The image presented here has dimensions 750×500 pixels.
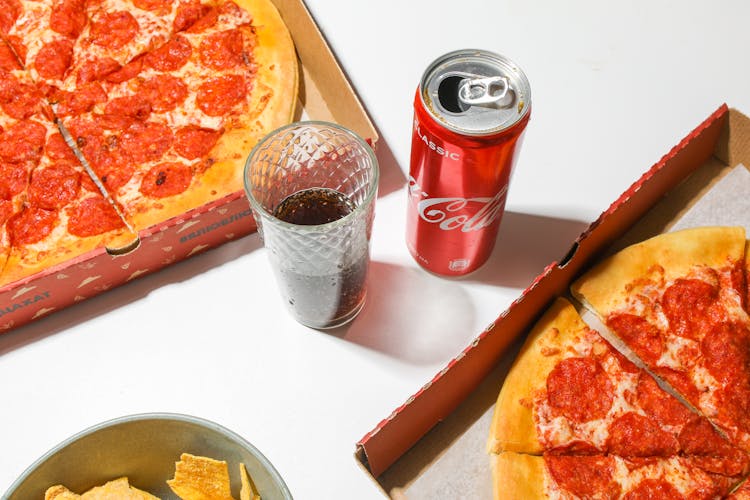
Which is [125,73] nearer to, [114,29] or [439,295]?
[114,29]

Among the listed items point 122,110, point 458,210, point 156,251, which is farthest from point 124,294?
point 458,210

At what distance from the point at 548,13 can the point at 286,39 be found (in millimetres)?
741

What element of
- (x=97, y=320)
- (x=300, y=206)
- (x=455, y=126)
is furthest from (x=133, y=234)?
(x=455, y=126)

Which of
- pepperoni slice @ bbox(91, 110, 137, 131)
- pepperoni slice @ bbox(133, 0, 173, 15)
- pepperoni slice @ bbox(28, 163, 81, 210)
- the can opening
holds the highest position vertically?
the can opening

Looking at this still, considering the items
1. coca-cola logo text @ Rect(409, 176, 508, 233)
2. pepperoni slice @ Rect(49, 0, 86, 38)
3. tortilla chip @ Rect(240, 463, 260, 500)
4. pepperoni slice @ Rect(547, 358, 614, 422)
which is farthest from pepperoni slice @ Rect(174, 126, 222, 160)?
pepperoni slice @ Rect(547, 358, 614, 422)

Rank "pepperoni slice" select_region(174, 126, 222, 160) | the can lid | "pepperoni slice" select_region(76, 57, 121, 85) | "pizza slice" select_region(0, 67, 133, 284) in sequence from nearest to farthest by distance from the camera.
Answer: the can lid, "pizza slice" select_region(0, 67, 133, 284), "pepperoni slice" select_region(174, 126, 222, 160), "pepperoni slice" select_region(76, 57, 121, 85)

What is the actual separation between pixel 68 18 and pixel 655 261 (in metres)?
1.53

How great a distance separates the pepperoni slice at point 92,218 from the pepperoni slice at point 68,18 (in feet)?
1.70

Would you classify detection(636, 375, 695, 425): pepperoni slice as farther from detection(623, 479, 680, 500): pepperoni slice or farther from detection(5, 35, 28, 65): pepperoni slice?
detection(5, 35, 28, 65): pepperoni slice

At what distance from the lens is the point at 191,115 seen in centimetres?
177

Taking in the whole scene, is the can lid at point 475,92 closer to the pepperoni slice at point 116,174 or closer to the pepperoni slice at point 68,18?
the pepperoni slice at point 116,174

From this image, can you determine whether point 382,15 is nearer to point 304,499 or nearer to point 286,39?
point 286,39

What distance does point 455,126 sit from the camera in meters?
1.14

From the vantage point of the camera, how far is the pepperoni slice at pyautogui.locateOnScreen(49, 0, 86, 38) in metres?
1.87
